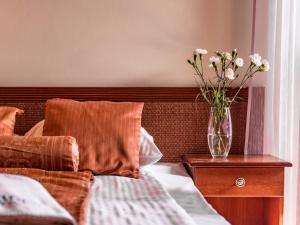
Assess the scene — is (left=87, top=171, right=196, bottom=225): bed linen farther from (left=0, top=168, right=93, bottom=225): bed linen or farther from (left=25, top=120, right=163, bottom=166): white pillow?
(left=25, top=120, right=163, bottom=166): white pillow

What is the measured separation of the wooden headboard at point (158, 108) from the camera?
268 centimetres

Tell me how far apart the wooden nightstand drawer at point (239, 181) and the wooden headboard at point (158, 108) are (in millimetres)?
378

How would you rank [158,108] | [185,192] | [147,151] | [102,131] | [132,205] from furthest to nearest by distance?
[158,108] < [147,151] < [102,131] < [185,192] < [132,205]

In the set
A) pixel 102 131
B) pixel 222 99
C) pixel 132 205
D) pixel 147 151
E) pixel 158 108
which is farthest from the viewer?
pixel 158 108

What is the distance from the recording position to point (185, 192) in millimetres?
1933

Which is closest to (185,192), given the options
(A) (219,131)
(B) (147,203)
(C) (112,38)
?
(B) (147,203)

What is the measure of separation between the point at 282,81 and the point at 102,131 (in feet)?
3.38

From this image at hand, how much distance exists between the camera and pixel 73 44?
273 centimetres

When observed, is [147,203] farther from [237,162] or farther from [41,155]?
[237,162]

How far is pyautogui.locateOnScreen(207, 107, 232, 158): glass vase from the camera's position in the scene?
2475 mm

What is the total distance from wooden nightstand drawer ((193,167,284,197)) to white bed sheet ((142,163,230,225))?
91 mm

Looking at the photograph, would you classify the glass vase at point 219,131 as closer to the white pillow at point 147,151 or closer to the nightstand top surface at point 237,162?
the nightstand top surface at point 237,162

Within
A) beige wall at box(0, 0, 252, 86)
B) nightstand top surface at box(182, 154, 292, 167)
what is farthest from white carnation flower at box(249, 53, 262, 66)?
nightstand top surface at box(182, 154, 292, 167)

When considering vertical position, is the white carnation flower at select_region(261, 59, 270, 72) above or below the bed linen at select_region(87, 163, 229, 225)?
above
